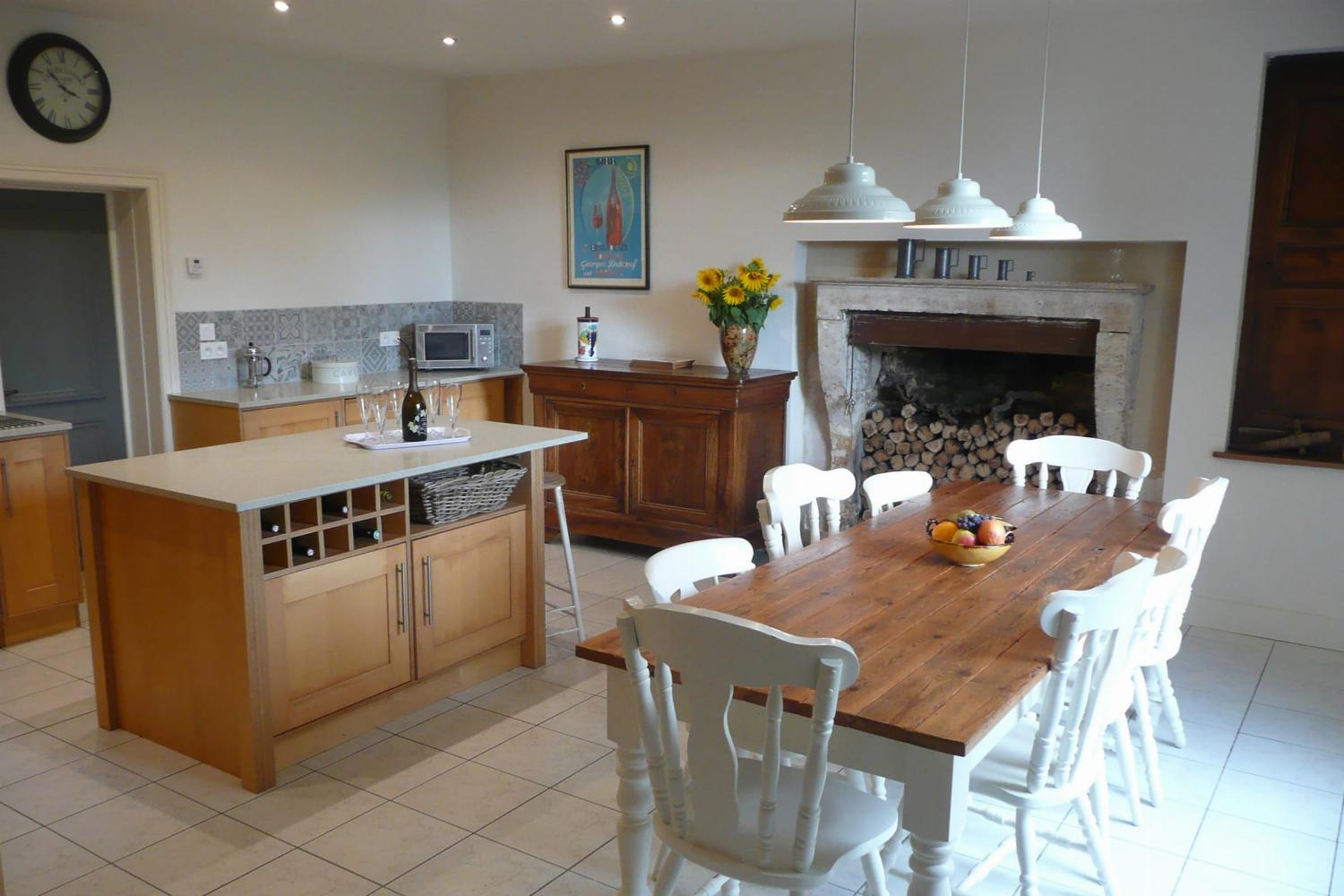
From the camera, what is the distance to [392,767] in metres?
3.21

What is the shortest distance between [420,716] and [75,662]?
149 cm

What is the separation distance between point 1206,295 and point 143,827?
4249 millimetres

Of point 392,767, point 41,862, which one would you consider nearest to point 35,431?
point 41,862

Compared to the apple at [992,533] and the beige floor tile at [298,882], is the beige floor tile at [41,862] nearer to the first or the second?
the beige floor tile at [298,882]

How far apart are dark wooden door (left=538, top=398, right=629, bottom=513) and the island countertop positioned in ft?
4.95

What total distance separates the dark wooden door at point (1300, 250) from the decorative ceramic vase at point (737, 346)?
217cm

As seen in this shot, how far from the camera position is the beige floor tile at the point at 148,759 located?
3.16 m

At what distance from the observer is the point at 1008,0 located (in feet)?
13.8

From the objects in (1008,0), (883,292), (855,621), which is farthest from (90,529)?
(1008,0)

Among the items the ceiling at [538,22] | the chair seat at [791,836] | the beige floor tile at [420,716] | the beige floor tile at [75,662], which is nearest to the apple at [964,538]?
the chair seat at [791,836]

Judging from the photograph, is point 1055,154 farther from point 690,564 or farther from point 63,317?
point 63,317

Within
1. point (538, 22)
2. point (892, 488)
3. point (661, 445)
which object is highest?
point (538, 22)

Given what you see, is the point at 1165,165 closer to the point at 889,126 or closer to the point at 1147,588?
the point at 889,126

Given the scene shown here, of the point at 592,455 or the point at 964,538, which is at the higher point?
the point at 964,538
